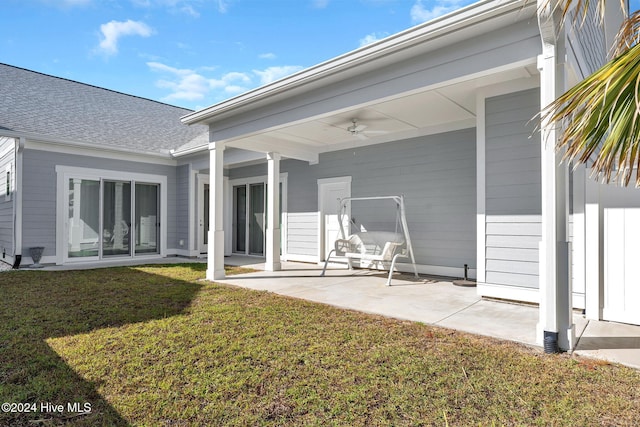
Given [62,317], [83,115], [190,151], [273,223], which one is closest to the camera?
[62,317]

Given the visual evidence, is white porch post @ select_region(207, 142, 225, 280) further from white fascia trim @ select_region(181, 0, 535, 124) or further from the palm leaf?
the palm leaf

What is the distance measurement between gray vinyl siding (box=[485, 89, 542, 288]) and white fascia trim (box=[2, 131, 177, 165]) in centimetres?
796

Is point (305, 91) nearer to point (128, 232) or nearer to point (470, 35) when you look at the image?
point (470, 35)

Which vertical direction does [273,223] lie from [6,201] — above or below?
below

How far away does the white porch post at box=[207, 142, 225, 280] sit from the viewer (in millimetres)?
6023

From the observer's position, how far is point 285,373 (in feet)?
7.87

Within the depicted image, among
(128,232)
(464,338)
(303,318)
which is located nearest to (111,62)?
(128,232)

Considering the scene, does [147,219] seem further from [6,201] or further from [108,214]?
[6,201]

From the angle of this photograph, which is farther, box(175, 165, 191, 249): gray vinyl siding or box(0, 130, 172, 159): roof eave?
box(175, 165, 191, 249): gray vinyl siding

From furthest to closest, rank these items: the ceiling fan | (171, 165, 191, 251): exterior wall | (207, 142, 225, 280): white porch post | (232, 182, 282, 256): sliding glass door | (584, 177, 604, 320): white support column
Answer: (171, 165, 191, 251): exterior wall, (232, 182, 282, 256): sliding glass door, (207, 142, 225, 280): white porch post, the ceiling fan, (584, 177, 604, 320): white support column

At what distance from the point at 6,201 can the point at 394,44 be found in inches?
380

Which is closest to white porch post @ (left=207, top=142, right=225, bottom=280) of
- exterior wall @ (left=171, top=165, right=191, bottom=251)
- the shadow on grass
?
the shadow on grass

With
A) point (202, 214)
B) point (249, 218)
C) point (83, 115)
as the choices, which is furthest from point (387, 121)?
point (83, 115)

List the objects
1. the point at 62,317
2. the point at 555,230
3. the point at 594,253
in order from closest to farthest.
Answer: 1. the point at 555,230
2. the point at 594,253
3. the point at 62,317
